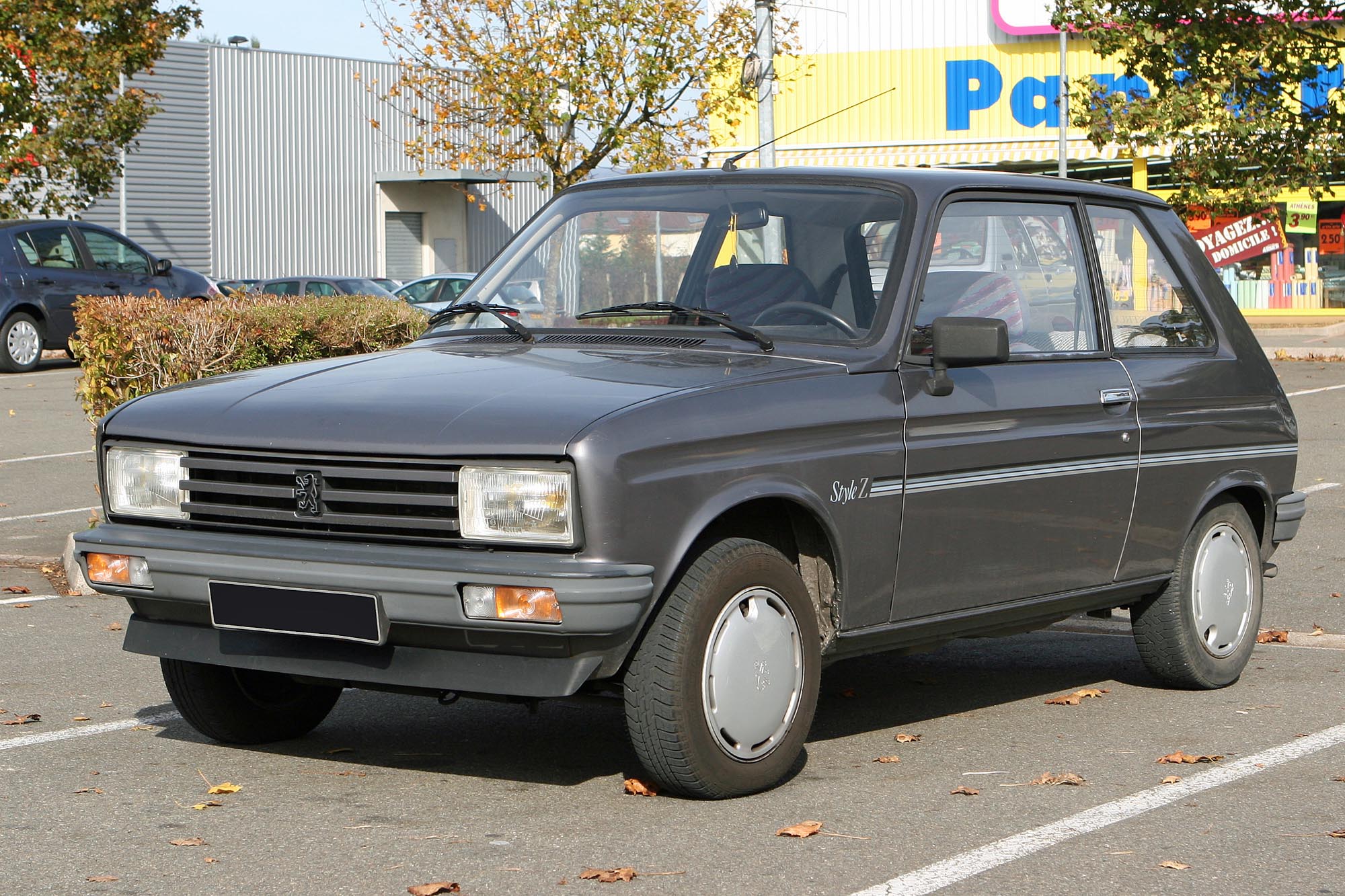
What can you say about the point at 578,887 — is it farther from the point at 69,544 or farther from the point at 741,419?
the point at 69,544

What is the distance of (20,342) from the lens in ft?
79.4

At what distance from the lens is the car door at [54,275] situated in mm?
23969

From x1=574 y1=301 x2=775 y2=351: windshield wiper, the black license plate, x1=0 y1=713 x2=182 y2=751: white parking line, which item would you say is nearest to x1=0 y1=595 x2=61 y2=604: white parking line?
x1=0 y1=713 x2=182 y2=751: white parking line

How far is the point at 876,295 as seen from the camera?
570 cm

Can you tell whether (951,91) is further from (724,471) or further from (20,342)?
(724,471)

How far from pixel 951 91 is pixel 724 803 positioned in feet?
120

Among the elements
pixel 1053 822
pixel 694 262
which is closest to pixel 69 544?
pixel 694 262

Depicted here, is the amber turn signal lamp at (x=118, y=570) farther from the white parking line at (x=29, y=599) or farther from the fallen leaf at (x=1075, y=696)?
the white parking line at (x=29, y=599)

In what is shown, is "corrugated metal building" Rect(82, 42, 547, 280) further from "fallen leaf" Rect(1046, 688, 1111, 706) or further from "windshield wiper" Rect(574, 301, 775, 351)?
"windshield wiper" Rect(574, 301, 775, 351)

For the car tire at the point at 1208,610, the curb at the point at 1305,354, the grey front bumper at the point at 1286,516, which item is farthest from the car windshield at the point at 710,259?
the curb at the point at 1305,354

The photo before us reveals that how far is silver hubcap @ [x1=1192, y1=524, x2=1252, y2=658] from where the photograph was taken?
22.1 ft

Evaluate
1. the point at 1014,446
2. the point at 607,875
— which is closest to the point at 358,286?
the point at 1014,446

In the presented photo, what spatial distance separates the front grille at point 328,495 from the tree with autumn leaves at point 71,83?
23.5 metres

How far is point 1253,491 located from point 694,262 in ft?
8.19
